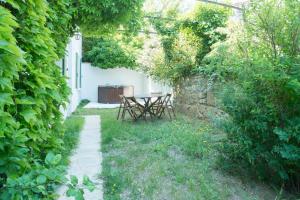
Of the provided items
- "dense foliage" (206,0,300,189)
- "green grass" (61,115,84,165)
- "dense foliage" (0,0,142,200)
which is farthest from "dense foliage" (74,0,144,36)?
"dense foliage" (206,0,300,189)

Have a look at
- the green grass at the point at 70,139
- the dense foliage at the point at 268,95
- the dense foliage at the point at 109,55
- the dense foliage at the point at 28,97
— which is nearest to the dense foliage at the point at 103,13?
the dense foliage at the point at 28,97

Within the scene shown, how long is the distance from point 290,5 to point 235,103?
1.41 meters

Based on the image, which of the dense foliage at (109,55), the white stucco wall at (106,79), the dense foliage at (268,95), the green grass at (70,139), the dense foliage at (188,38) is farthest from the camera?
the white stucco wall at (106,79)

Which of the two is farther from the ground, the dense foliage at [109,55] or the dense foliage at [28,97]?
the dense foliage at [109,55]

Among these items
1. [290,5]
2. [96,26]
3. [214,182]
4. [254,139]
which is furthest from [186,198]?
[96,26]

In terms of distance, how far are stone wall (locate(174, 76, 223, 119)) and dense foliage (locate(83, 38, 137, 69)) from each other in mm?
6300

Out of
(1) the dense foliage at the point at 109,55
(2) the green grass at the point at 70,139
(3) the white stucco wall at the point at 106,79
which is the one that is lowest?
(2) the green grass at the point at 70,139

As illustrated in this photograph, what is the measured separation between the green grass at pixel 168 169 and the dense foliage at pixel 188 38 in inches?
119

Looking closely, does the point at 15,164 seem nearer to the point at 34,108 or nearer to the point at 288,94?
the point at 34,108

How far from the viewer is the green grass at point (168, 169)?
3.67 m

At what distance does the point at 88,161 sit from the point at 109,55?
11.9 m

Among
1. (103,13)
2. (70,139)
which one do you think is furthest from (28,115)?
(70,139)

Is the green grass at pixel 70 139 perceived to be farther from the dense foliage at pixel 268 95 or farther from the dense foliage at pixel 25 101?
the dense foliage at pixel 268 95

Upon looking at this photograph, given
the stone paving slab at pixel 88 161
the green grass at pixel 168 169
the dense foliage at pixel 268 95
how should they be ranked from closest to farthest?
the stone paving slab at pixel 88 161
the green grass at pixel 168 169
the dense foliage at pixel 268 95
